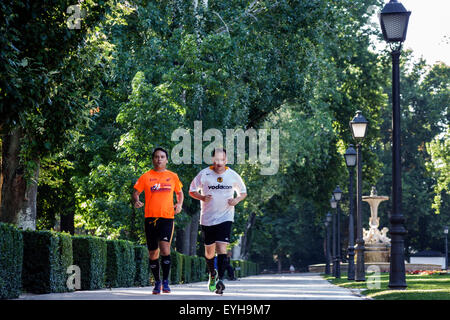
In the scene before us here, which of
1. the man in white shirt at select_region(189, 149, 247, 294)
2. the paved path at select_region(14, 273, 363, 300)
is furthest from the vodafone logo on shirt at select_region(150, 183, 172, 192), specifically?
the paved path at select_region(14, 273, 363, 300)

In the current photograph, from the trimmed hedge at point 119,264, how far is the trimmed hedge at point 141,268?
2.81 ft

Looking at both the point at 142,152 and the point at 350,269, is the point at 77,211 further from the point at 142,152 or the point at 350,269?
the point at 350,269

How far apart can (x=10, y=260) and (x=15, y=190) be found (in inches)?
391

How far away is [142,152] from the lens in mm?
26000

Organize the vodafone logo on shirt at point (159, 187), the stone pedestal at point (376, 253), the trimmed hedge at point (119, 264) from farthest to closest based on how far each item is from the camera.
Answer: the stone pedestal at point (376, 253) → the trimmed hedge at point (119, 264) → the vodafone logo on shirt at point (159, 187)

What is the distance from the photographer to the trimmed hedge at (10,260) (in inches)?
472

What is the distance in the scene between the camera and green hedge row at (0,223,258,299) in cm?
1236

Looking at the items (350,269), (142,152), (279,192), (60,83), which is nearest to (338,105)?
(279,192)

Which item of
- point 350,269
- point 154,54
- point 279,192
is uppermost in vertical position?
point 154,54

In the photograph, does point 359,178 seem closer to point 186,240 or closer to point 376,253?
point 186,240

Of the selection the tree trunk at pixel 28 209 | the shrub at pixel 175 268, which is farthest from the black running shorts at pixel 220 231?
the shrub at pixel 175 268

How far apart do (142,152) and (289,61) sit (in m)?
9.17

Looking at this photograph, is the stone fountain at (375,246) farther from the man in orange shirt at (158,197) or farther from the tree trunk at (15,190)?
the man in orange shirt at (158,197)
